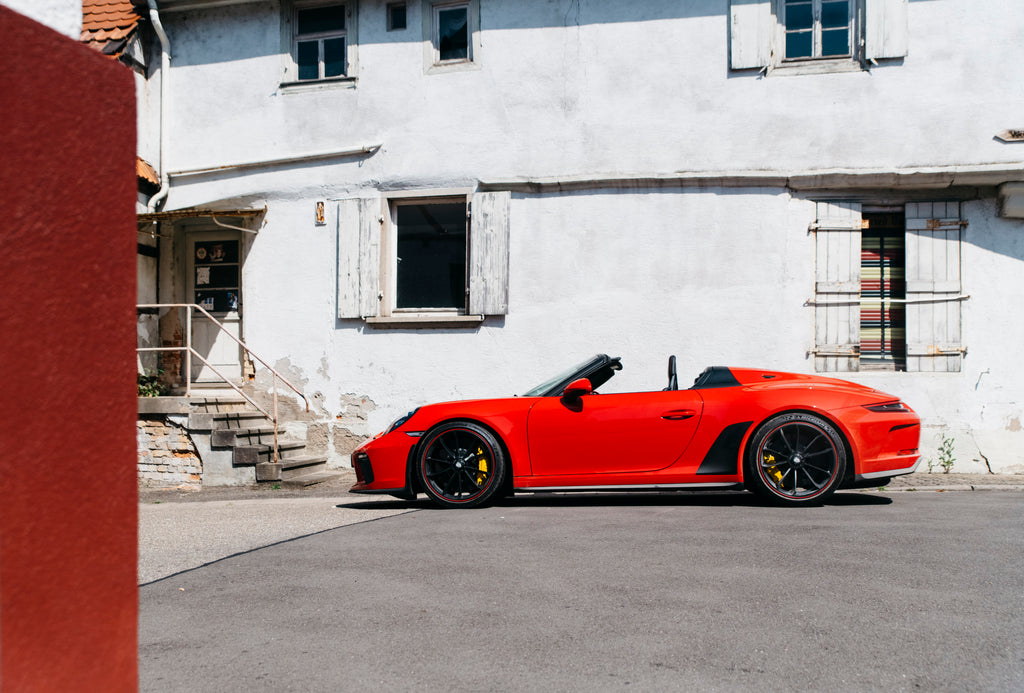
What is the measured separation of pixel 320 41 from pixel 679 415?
26.5 feet

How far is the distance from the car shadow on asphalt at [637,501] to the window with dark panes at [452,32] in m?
6.11

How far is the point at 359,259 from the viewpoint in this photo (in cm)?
1174

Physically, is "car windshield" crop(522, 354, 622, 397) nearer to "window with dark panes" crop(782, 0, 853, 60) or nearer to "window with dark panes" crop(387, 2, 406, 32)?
"window with dark panes" crop(782, 0, 853, 60)

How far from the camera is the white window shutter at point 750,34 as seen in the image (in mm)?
10758

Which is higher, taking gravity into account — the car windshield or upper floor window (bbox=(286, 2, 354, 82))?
upper floor window (bbox=(286, 2, 354, 82))

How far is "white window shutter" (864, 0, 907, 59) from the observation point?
10.4 metres

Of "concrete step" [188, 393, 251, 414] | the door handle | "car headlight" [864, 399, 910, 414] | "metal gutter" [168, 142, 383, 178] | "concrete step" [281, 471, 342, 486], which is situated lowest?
"concrete step" [281, 471, 342, 486]

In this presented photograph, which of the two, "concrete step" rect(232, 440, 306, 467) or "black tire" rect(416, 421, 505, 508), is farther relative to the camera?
"concrete step" rect(232, 440, 306, 467)

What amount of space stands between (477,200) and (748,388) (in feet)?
17.5

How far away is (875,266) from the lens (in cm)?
1080

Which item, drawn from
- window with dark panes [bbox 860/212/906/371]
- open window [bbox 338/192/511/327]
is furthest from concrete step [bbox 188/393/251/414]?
window with dark panes [bbox 860/212/906/371]

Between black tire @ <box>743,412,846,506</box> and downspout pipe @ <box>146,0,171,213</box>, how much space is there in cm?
907

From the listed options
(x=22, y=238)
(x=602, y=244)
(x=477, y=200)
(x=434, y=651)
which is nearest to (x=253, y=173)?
(x=477, y=200)

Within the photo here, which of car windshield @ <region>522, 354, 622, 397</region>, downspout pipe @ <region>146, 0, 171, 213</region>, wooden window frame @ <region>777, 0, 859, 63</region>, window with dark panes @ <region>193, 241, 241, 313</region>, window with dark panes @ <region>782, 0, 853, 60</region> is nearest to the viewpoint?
car windshield @ <region>522, 354, 622, 397</region>
